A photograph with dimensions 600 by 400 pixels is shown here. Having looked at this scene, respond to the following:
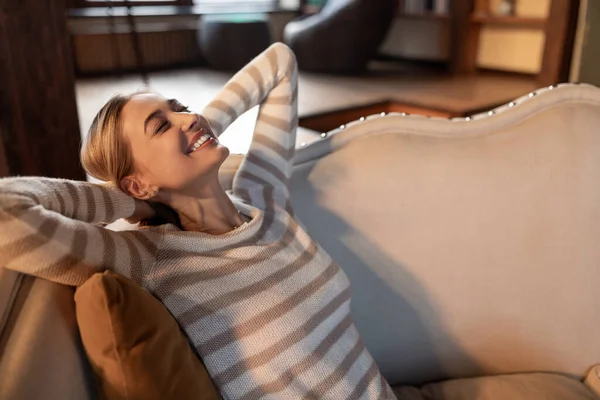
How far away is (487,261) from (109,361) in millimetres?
809

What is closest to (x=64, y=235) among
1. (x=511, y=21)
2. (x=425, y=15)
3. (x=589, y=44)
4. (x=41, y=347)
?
(x=41, y=347)

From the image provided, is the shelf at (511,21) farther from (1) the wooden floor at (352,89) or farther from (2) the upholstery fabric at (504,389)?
(2) the upholstery fabric at (504,389)

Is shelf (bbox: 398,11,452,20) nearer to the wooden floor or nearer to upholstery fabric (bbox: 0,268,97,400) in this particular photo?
the wooden floor

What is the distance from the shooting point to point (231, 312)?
808mm

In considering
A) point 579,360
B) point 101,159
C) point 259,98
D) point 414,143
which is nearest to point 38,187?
point 101,159

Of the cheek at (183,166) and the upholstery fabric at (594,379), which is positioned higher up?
the cheek at (183,166)

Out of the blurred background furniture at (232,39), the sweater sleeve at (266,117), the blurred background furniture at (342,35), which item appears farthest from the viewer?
the blurred background furniture at (232,39)

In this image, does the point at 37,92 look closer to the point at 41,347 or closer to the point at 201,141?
the point at 201,141

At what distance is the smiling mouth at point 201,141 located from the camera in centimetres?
83

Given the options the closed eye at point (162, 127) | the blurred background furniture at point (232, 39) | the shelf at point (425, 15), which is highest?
the closed eye at point (162, 127)

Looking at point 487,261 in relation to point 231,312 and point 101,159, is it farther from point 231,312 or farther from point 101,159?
point 101,159

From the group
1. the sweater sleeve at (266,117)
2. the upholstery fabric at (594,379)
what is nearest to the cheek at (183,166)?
the sweater sleeve at (266,117)

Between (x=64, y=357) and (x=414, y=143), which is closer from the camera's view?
(x=64, y=357)

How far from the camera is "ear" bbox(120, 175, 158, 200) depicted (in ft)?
2.77
